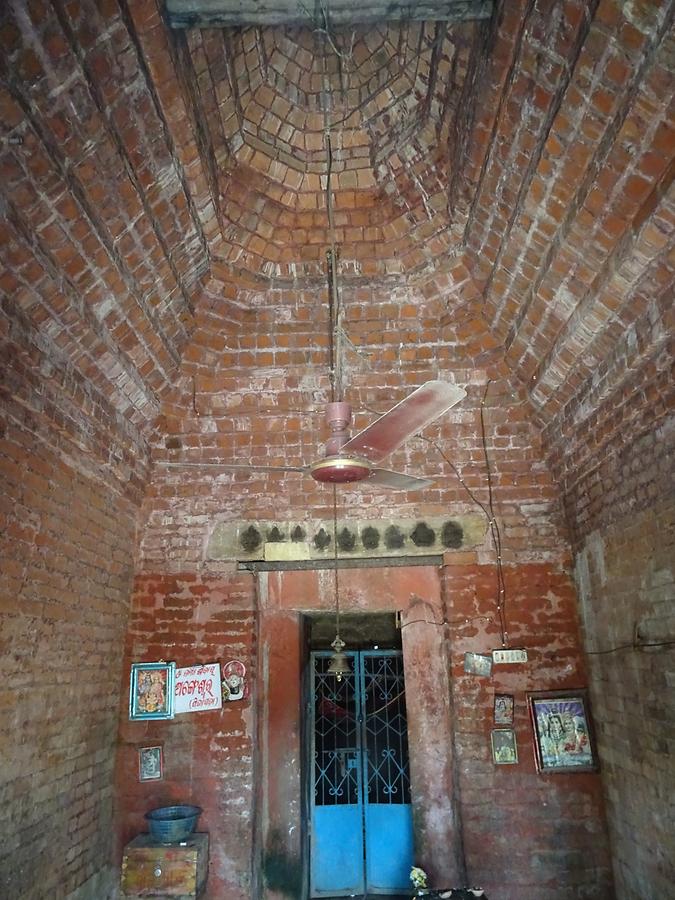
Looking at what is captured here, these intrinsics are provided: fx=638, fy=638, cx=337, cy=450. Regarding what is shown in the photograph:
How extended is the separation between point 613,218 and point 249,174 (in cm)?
254

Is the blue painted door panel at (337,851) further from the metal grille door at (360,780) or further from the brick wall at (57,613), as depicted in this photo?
the brick wall at (57,613)

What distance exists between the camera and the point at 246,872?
4.41m

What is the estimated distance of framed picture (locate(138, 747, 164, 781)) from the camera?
4578 mm

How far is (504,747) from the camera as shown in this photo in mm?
4543

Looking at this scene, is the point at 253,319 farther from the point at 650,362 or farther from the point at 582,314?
the point at 650,362

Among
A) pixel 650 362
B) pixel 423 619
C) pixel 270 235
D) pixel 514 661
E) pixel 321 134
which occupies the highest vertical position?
pixel 321 134

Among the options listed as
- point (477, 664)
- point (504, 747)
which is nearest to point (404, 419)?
point (477, 664)

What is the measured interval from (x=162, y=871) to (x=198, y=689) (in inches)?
44.5

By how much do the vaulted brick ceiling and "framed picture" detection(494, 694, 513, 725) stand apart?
2.13m

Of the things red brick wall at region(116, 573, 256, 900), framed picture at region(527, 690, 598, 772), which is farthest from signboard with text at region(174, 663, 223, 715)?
framed picture at region(527, 690, 598, 772)

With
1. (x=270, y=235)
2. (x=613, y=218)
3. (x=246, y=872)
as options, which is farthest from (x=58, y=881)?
(x=613, y=218)

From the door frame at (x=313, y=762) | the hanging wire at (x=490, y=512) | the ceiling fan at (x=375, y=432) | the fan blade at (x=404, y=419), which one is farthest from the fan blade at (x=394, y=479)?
the door frame at (x=313, y=762)

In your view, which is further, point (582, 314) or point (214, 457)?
point (214, 457)

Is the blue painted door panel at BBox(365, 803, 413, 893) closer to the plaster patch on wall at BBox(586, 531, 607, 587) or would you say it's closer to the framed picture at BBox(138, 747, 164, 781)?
the framed picture at BBox(138, 747, 164, 781)
